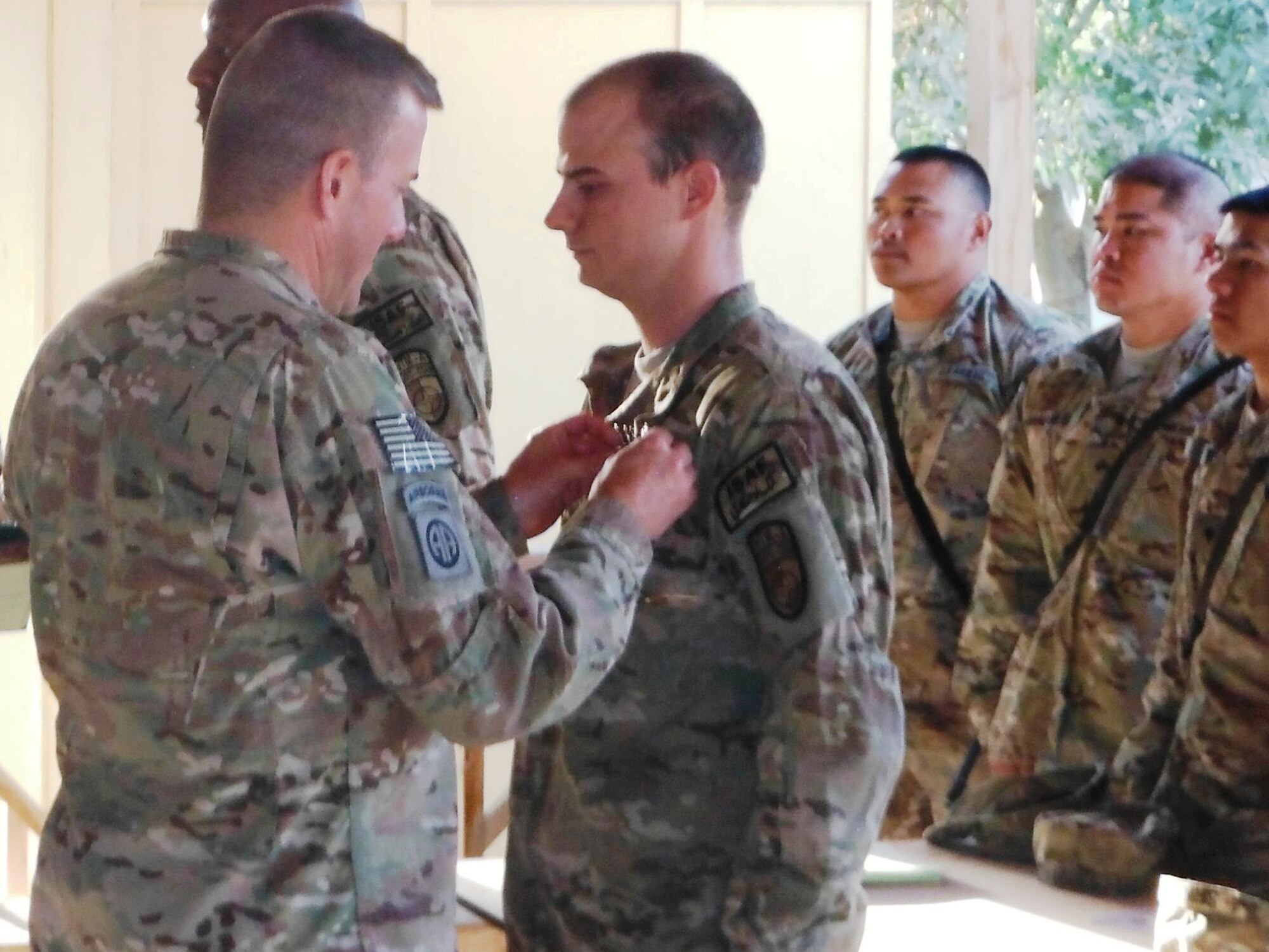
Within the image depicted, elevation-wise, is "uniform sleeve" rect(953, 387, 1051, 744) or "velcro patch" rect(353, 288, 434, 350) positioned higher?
"velcro patch" rect(353, 288, 434, 350)

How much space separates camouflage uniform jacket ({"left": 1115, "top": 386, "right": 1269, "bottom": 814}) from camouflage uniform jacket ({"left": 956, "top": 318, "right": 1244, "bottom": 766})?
54cm

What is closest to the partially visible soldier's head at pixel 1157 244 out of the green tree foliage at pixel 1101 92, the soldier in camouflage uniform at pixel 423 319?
the soldier in camouflage uniform at pixel 423 319

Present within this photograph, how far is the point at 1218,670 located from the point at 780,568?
3.65 feet

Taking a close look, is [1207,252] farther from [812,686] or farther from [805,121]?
[812,686]

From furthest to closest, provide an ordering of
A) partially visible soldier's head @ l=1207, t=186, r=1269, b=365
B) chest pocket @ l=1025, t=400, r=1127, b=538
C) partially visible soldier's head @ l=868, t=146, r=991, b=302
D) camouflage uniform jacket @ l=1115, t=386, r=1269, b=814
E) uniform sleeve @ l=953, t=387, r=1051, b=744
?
1. partially visible soldier's head @ l=868, t=146, r=991, b=302
2. uniform sleeve @ l=953, t=387, r=1051, b=744
3. chest pocket @ l=1025, t=400, r=1127, b=538
4. partially visible soldier's head @ l=1207, t=186, r=1269, b=365
5. camouflage uniform jacket @ l=1115, t=386, r=1269, b=814

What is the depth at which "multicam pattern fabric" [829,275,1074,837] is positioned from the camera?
370 centimetres

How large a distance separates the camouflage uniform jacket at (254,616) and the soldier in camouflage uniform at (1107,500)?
2016 millimetres

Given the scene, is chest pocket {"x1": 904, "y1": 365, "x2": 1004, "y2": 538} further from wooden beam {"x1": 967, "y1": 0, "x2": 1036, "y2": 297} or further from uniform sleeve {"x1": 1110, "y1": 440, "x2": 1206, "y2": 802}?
uniform sleeve {"x1": 1110, "y1": 440, "x2": 1206, "y2": 802}

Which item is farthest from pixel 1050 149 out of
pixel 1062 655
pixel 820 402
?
pixel 820 402

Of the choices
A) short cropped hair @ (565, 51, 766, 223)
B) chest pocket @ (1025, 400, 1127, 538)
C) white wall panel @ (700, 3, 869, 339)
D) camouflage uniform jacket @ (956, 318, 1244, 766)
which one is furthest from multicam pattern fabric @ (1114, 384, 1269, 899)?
white wall panel @ (700, 3, 869, 339)

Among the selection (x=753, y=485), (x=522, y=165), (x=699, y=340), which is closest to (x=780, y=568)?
(x=753, y=485)

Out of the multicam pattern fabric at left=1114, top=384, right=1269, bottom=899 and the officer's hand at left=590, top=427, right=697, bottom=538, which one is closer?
the officer's hand at left=590, top=427, right=697, bottom=538

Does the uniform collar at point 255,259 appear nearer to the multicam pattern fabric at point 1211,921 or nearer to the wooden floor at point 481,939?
the wooden floor at point 481,939

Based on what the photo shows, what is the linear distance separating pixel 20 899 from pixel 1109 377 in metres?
2.94
